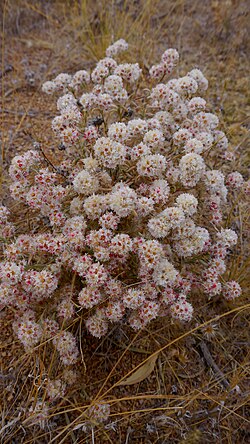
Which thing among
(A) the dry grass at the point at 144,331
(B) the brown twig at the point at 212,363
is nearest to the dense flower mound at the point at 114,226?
(A) the dry grass at the point at 144,331

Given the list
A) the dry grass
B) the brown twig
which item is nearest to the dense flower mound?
the dry grass

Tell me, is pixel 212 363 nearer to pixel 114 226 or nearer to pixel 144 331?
pixel 144 331

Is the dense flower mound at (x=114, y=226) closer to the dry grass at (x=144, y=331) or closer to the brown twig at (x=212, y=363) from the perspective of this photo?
the dry grass at (x=144, y=331)

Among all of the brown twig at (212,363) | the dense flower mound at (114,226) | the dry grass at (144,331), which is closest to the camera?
the dense flower mound at (114,226)

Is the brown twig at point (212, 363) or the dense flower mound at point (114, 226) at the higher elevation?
the dense flower mound at point (114, 226)

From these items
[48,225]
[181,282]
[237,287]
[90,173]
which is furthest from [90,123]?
[237,287]

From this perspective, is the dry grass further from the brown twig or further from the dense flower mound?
the dense flower mound

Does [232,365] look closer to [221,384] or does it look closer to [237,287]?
[221,384]

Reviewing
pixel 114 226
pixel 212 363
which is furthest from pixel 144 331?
pixel 114 226
